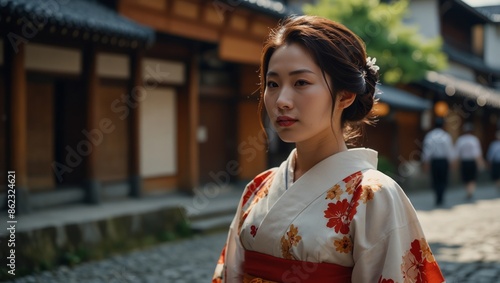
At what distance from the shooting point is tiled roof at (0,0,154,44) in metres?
7.10

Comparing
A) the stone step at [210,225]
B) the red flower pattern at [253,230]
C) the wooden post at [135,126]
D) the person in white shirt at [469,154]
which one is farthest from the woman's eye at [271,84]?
the person in white shirt at [469,154]

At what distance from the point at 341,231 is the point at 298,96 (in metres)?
0.55

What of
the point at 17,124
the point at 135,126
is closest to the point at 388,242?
the point at 17,124

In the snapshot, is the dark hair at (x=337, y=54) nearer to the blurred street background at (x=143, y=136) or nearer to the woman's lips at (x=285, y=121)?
the woman's lips at (x=285, y=121)

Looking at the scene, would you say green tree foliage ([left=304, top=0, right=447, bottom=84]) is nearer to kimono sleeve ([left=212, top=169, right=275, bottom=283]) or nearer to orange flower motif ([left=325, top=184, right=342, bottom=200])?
kimono sleeve ([left=212, top=169, right=275, bottom=283])

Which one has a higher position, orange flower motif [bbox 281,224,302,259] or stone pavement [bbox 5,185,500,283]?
orange flower motif [bbox 281,224,302,259]

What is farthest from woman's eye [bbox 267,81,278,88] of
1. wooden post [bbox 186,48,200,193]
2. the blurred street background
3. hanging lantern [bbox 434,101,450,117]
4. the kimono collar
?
hanging lantern [bbox 434,101,450,117]

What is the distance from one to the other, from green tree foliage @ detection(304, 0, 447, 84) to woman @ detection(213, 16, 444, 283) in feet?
43.0

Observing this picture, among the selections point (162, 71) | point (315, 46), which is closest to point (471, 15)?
point (162, 71)

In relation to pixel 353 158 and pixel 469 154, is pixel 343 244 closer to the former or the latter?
pixel 353 158

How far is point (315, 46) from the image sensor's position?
2164 millimetres

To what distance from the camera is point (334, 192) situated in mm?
2201

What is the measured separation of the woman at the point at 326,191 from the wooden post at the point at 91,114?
26.1ft

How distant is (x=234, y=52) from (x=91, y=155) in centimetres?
457
